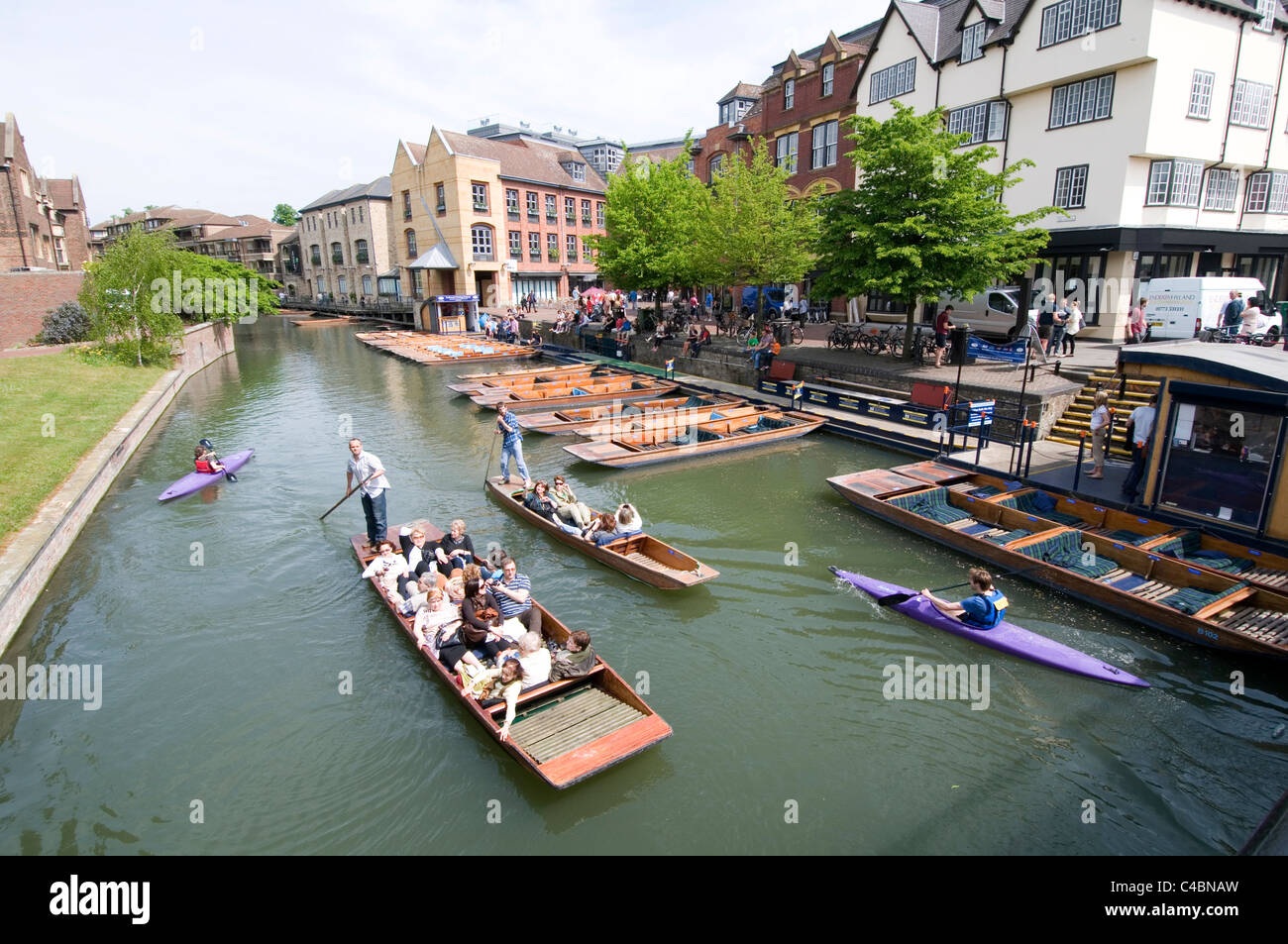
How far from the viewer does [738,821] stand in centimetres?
712

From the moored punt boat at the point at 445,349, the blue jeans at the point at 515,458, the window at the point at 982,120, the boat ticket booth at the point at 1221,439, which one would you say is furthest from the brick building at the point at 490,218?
the boat ticket booth at the point at 1221,439

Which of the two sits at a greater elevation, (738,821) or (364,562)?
(364,562)

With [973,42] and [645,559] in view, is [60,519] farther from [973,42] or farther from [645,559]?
[973,42]

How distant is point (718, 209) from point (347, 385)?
19026mm

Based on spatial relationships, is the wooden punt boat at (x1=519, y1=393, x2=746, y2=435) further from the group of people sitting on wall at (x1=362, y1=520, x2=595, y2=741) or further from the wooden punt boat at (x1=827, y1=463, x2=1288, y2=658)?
the group of people sitting on wall at (x1=362, y1=520, x2=595, y2=741)

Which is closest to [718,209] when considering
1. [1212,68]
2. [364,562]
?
[1212,68]

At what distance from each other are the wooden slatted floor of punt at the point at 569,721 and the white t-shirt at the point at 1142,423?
12.3 meters

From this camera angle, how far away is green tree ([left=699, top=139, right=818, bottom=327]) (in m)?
27.8

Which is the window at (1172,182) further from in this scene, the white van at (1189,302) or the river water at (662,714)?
the river water at (662,714)

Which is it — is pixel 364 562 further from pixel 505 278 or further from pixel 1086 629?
pixel 505 278

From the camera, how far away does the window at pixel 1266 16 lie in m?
25.7

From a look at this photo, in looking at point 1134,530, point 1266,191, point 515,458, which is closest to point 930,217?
point 1134,530

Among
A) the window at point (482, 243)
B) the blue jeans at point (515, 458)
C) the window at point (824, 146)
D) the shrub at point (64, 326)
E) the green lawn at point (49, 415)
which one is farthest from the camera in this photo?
the window at point (482, 243)
